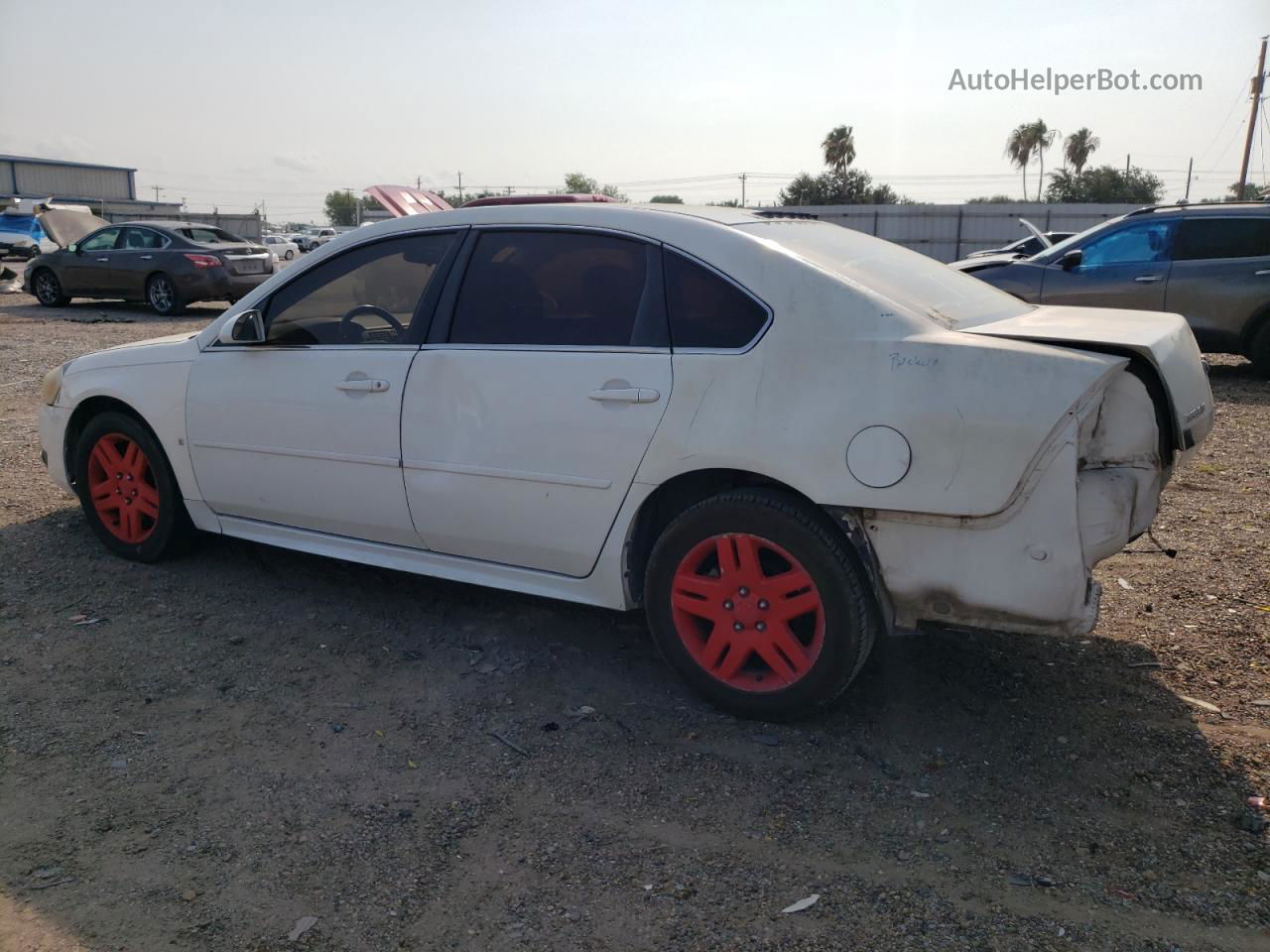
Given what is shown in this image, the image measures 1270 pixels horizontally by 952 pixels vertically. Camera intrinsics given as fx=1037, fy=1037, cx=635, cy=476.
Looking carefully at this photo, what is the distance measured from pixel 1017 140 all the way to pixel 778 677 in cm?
6704

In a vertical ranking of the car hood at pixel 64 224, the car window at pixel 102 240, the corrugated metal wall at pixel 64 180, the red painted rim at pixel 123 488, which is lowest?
the red painted rim at pixel 123 488

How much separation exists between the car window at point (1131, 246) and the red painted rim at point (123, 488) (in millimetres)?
9199

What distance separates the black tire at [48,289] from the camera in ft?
58.3

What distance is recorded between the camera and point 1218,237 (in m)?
10.1

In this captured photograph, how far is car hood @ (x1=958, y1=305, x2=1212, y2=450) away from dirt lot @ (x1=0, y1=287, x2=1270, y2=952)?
3.37ft

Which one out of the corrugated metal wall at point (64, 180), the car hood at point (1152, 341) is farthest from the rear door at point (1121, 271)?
the corrugated metal wall at point (64, 180)

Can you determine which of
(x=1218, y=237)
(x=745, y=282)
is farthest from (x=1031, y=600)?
(x=1218, y=237)

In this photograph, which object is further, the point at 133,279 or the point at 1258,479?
the point at 133,279

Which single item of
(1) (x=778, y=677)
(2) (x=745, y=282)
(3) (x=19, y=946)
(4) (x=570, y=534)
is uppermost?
(2) (x=745, y=282)

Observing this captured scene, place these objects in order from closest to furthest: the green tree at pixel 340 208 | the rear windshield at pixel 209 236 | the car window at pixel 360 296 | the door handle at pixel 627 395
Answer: the door handle at pixel 627 395 → the car window at pixel 360 296 → the rear windshield at pixel 209 236 → the green tree at pixel 340 208

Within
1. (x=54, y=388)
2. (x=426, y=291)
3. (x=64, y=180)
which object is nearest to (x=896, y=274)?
(x=426, y=291)

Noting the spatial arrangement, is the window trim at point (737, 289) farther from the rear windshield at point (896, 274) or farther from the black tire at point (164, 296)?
the black tire at point (164, 296)

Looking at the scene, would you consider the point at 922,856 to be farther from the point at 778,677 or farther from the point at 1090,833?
the point at 778,677

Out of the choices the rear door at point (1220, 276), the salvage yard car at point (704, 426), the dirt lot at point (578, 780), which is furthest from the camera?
the rear door at point (1220, 276)
